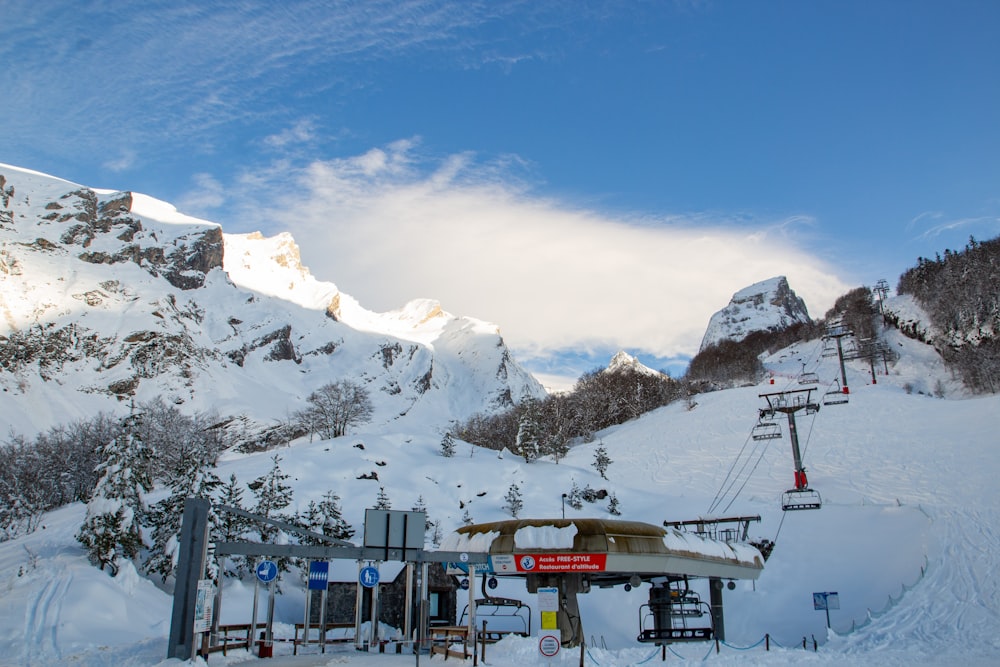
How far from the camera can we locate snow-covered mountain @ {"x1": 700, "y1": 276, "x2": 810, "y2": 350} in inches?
6393

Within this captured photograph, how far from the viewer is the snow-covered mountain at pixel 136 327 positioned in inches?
4884

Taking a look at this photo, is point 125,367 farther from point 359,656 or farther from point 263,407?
point 359,656

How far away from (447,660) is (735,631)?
19.3 metres

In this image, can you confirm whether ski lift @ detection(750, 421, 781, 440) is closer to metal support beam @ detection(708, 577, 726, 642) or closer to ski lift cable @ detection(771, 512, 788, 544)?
ski lift cable @ detection(771, 512, 788, 544)

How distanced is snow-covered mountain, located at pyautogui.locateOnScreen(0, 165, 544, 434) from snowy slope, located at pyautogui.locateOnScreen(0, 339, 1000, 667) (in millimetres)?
72366

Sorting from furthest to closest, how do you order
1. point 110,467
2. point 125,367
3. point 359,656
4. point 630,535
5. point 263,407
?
point 263,407 < point 125,367 < point 110,467 < point 630,535 < point 359,656

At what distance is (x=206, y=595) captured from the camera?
1795 centimetres

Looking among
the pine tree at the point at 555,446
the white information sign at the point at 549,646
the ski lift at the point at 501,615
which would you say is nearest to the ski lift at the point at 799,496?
the ski lift at the point at 501,615

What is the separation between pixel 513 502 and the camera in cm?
5266

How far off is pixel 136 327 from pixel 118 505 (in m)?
118

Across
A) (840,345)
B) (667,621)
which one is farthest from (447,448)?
(840,345)

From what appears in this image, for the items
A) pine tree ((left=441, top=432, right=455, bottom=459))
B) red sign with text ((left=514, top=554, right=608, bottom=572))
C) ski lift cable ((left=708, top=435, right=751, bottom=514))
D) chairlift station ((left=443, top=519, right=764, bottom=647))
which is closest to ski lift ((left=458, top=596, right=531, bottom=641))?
chairlift station ((left=443, top=519, right=764, bottom=647))

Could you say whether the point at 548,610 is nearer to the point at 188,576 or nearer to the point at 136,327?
the point at 188,576

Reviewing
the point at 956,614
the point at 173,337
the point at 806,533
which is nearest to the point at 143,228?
the point at 173,337
